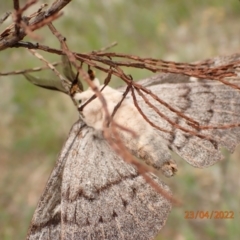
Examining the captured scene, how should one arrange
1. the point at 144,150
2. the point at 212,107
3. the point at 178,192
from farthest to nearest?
1. the point at 178,192
2. the point at 212,107
3. the point at 144,150

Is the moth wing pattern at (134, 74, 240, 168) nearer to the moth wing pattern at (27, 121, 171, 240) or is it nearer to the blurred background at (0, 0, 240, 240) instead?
the moth wing pattern at (27, 121, 171, 240)

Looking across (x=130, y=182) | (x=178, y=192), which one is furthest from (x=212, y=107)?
(x=178, y=192)

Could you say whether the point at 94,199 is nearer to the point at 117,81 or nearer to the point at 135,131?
the point at 135,131

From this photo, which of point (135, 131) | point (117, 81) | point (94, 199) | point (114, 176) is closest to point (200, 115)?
point (135, 131)

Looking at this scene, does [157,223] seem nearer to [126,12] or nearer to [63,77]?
[63,77]

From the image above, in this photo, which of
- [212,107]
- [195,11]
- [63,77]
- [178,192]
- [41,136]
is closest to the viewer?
[63,77]

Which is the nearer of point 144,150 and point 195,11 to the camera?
point 144,150

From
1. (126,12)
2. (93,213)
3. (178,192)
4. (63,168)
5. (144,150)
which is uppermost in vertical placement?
(126,12)

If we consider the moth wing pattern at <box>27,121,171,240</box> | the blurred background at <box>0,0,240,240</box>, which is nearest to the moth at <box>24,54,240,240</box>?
the moth wing pattern at <box>27,121,171,240</box>
